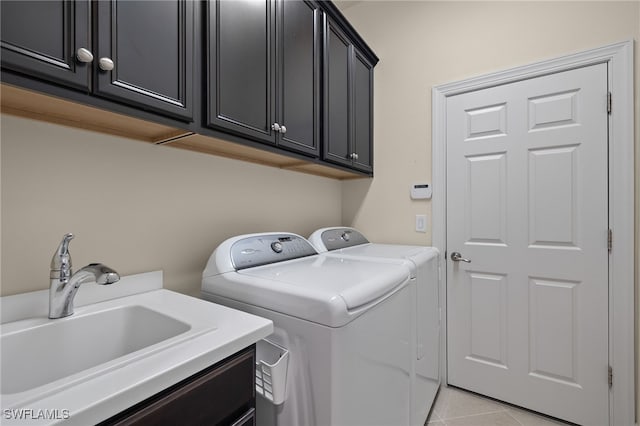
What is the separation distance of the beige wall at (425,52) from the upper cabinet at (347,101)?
16cm

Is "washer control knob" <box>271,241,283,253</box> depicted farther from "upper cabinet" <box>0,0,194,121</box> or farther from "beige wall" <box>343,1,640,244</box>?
"beige wall" <box>343,1,640,244</box>

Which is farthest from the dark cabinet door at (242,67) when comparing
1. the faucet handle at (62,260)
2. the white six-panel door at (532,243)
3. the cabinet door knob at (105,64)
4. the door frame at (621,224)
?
the door frame at (621,224)

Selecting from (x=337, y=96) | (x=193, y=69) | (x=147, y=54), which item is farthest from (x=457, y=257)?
(x=147, y=54)

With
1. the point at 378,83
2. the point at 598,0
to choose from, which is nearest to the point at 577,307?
the point at 598,0

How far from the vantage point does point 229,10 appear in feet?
3.58

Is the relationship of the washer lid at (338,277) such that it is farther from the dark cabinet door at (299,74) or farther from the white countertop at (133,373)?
the dark cabinet door at (299,74)

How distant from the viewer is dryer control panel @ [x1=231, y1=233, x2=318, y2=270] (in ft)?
4.11

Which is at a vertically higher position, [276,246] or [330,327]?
[276,246]

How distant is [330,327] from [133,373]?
1.58 feet

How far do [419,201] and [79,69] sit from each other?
2031 mm

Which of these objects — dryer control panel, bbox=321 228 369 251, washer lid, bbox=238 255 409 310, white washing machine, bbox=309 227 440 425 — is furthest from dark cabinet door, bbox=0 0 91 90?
dryer control panel, bbox=321 228 369 251

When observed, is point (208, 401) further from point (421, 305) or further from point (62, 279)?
point (421, 305)

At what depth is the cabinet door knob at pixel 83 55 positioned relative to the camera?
0.71m

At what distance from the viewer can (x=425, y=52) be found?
2.18m
